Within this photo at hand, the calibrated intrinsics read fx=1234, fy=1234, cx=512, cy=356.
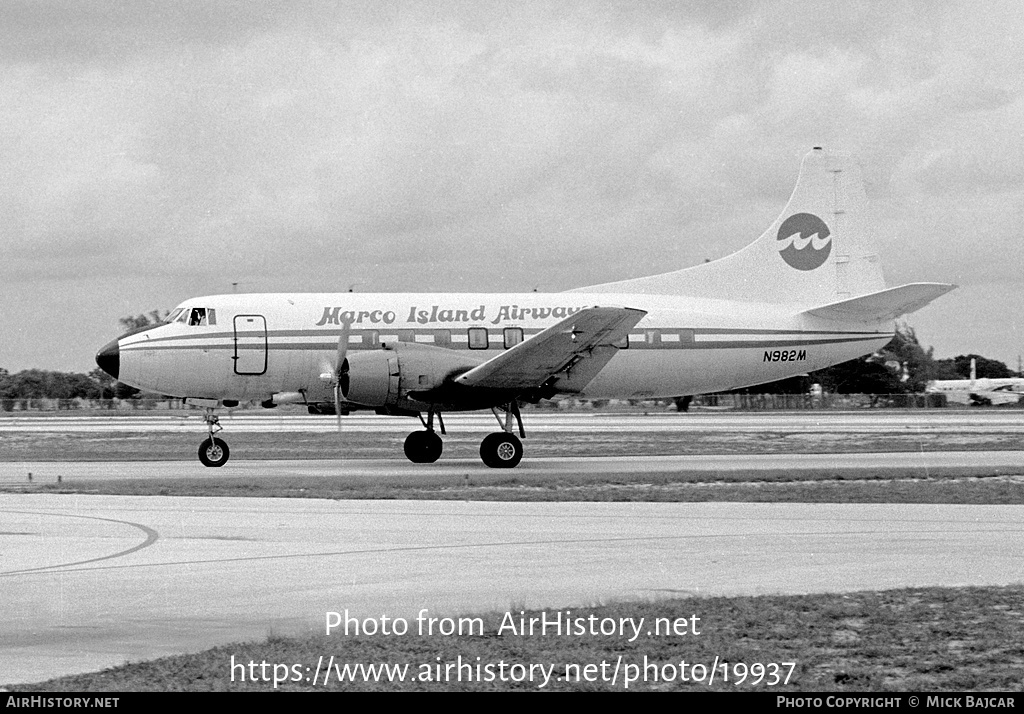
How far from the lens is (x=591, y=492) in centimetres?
2178

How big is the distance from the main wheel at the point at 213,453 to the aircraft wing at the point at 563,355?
6.06m

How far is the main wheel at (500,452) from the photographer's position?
2864 cm

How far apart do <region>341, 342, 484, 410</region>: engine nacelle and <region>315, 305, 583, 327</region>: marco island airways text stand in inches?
78.6

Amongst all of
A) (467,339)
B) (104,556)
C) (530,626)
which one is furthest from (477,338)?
(530,626)

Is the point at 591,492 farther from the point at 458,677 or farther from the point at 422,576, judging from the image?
the point at 458,677

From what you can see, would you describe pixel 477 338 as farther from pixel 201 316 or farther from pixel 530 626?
pixel 530 626

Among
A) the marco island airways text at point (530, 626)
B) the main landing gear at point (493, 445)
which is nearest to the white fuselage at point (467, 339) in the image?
the main landing gear at point (493, 445)

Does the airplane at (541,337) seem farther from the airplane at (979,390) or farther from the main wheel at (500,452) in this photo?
the airplane at (979,390)

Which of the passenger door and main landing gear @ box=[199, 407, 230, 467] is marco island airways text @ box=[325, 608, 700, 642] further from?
the passenger door

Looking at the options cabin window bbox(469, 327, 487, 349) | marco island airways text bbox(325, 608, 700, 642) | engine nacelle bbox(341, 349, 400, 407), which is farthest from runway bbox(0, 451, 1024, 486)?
marco island airways text bbox(325, 608, 700, 642)

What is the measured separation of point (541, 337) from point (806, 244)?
11.1 metres

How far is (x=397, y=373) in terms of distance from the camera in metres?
27.9

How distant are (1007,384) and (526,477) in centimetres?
11198
